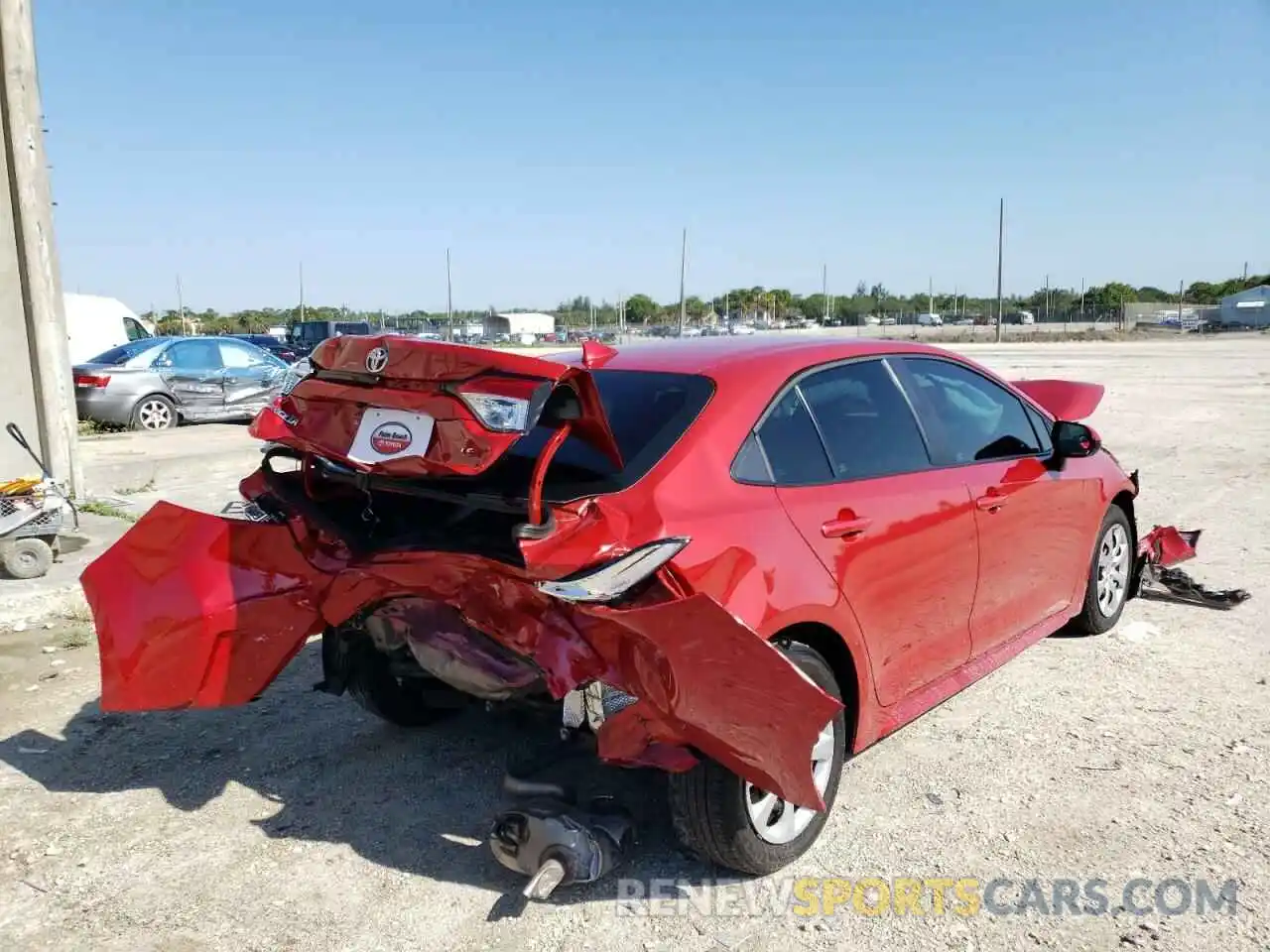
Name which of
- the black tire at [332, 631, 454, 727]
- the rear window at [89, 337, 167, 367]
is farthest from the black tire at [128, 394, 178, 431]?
the black tire at [332, 631, 454, 727]

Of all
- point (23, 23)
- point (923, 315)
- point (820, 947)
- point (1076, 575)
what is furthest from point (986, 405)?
point (923, 315)

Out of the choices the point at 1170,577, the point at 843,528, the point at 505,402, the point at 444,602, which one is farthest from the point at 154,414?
the point at 843,528

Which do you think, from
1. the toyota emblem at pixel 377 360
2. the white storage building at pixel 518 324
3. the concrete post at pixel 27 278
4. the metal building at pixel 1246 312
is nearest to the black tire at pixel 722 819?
the toyota emblem at pixel 377 360

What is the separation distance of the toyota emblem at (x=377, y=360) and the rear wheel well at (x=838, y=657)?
1.54 meters

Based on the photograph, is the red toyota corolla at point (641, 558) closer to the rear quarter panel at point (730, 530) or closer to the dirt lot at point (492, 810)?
the rear quarter panel at point (730, 530)

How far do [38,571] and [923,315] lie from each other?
81.1 meters

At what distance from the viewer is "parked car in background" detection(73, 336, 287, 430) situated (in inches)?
590

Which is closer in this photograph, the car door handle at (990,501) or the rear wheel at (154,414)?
the car door handle at (990,501)

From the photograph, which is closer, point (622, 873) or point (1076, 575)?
point (622, 873)

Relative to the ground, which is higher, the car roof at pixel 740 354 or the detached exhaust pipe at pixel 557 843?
the car roof at pixel 740 354

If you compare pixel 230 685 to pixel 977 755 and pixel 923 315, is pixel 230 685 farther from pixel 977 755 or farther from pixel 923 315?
pixel 923 315

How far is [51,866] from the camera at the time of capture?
333 centimetres

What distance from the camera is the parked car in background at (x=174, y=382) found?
590 inches

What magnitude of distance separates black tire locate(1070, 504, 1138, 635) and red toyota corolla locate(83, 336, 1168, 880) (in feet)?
2.80
